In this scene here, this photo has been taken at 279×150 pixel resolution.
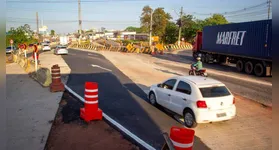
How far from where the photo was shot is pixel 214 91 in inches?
318

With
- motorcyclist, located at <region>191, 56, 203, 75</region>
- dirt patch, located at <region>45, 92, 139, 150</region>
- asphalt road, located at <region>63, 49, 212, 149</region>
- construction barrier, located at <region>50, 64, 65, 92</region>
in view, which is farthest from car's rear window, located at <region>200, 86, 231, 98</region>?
construction barrier, located at <region>50, 64, 65, 92</region>

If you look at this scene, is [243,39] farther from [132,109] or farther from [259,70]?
[132,109]

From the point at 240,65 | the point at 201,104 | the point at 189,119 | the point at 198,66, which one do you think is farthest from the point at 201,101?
the point at 240,65

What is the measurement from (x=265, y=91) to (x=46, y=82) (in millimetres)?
11837

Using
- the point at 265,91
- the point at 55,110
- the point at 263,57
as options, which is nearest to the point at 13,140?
the point at 55,110

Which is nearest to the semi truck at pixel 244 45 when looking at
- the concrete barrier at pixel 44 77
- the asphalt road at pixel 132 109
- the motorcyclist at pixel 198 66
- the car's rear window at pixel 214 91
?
the motorcyclist at pixel 198 66

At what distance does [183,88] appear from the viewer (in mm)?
8641

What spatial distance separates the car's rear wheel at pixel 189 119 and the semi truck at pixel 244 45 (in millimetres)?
11987

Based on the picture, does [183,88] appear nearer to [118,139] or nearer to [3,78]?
[118,139]

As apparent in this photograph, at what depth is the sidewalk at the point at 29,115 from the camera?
6453 millimetres

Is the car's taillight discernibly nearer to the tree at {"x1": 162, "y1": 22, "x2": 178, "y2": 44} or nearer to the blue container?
the blue container

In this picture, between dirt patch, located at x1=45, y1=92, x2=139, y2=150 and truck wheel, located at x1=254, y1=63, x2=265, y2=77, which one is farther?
truck wheel, located at x1=254, y1=63, x2=265, y2=77

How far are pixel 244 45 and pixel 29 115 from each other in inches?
685

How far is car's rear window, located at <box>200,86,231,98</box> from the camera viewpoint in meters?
7.96
